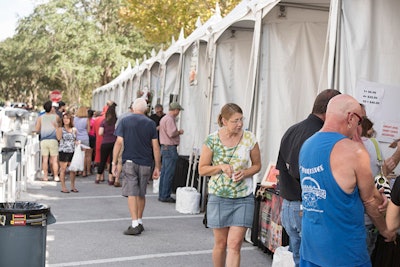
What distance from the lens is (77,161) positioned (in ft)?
45.8

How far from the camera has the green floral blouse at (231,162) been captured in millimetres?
6203

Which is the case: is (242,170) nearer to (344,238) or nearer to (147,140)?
(344,238)

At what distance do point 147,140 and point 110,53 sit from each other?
3236 cm

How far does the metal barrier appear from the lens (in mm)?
9467

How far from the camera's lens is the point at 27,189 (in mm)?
14211

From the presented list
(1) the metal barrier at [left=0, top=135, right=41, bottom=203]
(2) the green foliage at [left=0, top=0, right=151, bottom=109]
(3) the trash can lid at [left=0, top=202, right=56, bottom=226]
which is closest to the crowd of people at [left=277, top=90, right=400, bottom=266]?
(3) the trash can lid at [left=0, top=202, right=56, bottom=226]

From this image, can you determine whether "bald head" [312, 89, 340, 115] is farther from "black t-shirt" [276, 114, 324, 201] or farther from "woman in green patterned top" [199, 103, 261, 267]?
"woman in green patterned top" [199, 103, 261, 267]

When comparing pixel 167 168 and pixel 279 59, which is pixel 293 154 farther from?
pixel 167 168

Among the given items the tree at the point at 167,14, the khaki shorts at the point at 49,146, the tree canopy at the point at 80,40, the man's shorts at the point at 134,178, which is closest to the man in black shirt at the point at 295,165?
the man's shorts at the point at 134,178

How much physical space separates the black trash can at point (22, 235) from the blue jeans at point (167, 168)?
680 centimetres

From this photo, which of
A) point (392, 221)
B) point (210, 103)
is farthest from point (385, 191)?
point (210, 103)

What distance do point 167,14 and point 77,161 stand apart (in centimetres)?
1386

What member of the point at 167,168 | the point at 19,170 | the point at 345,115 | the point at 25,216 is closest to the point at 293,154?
the point at 345,115

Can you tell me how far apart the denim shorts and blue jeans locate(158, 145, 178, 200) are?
639 cm
